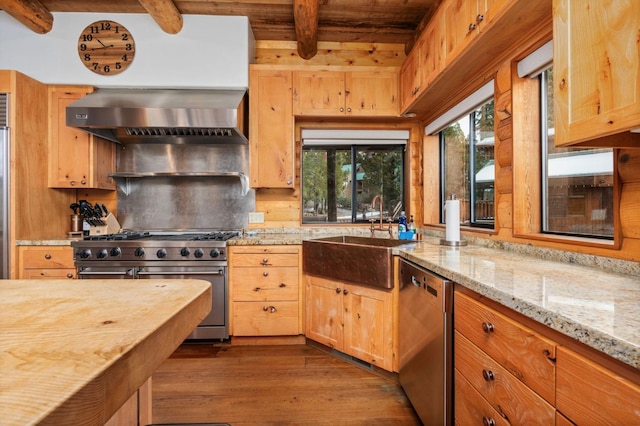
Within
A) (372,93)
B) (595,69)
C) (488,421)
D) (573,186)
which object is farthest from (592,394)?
(372,93)

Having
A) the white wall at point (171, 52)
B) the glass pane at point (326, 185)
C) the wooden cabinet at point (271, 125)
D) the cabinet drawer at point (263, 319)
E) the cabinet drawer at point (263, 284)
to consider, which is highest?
the white wall at point (171, 52)

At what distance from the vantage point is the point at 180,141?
3057 millimetres

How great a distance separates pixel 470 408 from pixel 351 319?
3.61 feet

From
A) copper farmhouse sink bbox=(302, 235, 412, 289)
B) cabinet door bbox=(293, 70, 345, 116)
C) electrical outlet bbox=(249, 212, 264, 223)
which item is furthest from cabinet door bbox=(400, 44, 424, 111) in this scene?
electrical outlet bbox=(249, 212, 264, 223)

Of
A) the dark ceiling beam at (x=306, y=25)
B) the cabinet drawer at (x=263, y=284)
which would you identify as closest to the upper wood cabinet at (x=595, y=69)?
the dark ceiling beam at (x=306, y=25)

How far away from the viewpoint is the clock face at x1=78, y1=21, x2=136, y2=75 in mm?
2766

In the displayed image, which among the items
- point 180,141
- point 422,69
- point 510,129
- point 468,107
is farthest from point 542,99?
point 180,141

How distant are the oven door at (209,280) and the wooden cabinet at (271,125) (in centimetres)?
88

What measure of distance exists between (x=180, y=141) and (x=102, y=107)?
69 centimetres

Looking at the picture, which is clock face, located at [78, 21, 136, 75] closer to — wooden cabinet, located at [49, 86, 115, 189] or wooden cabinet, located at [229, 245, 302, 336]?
wooden cabinet, located at [49, 86, 115, 189]

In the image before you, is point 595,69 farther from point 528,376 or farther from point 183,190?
point 183,190

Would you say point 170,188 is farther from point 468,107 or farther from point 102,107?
point 468,107

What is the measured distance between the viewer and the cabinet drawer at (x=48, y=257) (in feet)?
8.24

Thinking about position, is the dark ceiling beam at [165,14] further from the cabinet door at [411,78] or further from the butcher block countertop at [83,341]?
the butcher block countertop at [83,341]
